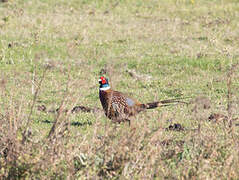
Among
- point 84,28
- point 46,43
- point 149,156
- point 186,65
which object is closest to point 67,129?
point 149,156

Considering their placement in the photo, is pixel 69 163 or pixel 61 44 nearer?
pixel 69 163

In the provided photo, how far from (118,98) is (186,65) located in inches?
185

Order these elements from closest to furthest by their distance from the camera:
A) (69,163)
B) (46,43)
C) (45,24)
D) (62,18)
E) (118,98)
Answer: (69,163) < (118,98) < (46,43) < (45,24) < (62,18)

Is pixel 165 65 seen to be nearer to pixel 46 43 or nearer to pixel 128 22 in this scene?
pixel 46 43

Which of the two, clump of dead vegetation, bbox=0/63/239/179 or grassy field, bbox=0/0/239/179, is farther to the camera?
grassy field, bbox=0/0/239/179

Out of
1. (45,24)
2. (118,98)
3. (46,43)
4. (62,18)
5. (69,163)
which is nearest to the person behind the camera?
(69,163)

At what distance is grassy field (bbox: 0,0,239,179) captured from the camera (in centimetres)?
493

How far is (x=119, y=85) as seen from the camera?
10555mm

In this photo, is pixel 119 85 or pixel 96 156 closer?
pixel 96 156

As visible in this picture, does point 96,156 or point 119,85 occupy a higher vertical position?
point 96,156

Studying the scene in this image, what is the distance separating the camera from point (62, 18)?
16922 millimetres

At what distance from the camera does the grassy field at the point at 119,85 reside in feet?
16.2

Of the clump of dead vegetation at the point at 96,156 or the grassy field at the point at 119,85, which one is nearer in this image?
the clump of dead vegetation at the point at 96,156

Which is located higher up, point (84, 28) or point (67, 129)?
point (67, 129)
